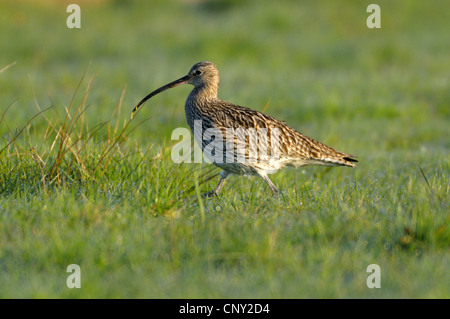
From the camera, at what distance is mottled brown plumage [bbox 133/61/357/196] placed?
658 centimetres

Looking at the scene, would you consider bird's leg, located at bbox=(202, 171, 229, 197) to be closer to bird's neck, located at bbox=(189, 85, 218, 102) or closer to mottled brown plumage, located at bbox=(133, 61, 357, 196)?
mottled brown plumage, located at bbox=(133, 61, 357, 196)

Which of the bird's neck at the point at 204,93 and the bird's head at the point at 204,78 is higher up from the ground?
the bird's head at the point at 204,78

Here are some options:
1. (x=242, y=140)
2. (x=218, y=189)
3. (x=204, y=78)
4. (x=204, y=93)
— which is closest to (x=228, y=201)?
(x=218, y=189)

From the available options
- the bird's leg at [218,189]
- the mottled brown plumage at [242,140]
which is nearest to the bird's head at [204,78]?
the mottled brown plumage at [242,140]

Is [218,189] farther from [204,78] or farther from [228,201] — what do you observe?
[204,78]

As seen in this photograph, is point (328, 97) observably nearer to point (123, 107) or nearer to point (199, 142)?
point (123, 107)

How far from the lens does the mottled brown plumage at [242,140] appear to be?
658cm

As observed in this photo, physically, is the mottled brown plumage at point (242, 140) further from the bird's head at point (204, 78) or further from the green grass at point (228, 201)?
the green grass at point (228, 201)

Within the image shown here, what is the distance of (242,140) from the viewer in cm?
664

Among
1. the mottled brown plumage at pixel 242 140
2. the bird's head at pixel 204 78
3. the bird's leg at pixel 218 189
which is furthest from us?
the bird's head at pixel 204 78

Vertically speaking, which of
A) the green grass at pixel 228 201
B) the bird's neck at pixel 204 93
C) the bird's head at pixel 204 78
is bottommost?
the green grass at pixel 228 201

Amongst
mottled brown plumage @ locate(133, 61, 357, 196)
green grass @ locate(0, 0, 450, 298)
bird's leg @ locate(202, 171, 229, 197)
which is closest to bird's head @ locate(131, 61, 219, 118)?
mottled brown plumage @ locate(133, 61, 357, 196)

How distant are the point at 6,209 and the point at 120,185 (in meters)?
1.04

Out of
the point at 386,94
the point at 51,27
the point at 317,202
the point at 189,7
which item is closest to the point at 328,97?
the point at 386,94
